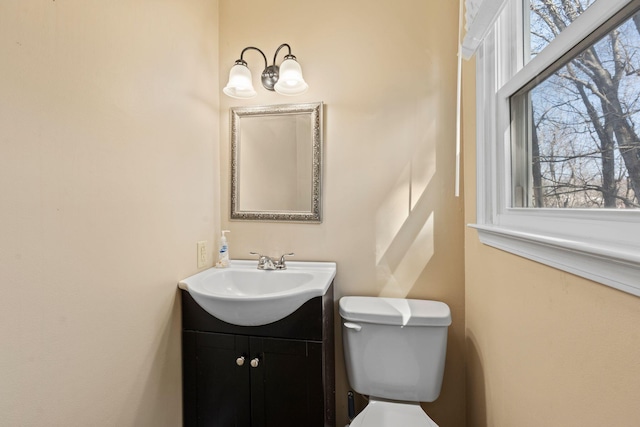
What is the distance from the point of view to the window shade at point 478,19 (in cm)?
79

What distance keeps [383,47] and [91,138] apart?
4.23 ft

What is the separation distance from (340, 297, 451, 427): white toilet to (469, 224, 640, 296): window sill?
1.59ft

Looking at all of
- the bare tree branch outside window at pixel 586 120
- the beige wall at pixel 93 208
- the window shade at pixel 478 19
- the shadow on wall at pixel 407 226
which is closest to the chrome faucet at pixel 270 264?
the beige wall at pixel 93 208

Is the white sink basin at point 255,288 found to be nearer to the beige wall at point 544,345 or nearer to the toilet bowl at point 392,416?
the toilet bowl at point 392,416

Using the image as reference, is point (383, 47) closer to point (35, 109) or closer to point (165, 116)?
point (165, 116)

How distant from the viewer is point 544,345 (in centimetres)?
64

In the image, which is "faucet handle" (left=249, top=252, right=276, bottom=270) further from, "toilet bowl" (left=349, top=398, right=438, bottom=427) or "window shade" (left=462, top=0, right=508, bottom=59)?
"window shade" (left=462, top=0, right=508, bottom=59)

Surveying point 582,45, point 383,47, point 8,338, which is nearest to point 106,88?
point 8,338

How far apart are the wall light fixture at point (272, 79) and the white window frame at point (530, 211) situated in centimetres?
77

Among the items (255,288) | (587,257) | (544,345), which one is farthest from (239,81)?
(544,345)

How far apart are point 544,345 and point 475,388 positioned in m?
0.64

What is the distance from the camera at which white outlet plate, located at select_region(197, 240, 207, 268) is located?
49.6 inches

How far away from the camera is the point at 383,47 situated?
4.26 feet

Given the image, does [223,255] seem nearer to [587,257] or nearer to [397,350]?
[397,350]
